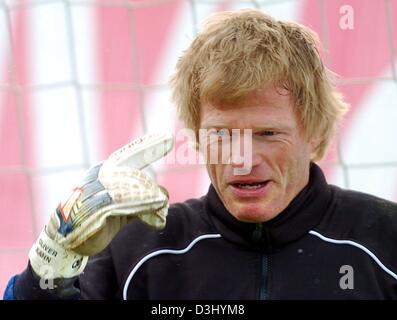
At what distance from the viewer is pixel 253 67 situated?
1453 millimetres

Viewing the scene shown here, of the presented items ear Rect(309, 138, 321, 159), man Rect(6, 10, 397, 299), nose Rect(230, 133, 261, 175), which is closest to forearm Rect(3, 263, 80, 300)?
man Rect(6, 10, 397, 299)

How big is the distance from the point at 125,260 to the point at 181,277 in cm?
10

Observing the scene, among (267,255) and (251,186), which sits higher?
(251,186)

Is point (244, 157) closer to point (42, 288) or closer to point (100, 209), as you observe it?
point (100, 209)

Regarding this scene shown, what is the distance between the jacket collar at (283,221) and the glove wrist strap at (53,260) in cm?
25

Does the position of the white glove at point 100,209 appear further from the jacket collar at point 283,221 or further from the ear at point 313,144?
the ear at point 313,144

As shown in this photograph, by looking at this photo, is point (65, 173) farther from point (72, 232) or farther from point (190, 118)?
point (72, 232)

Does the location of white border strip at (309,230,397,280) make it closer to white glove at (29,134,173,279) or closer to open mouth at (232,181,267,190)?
open mouth at (232,181,267,190)

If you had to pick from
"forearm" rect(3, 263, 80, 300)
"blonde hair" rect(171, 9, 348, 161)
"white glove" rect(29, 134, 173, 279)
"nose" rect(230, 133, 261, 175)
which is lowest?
"forearm" rect(3, 263, 80, 300)

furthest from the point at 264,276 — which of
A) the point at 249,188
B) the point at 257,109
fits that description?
the point at 257,109

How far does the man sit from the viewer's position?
140cm

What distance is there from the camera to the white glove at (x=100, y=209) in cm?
136

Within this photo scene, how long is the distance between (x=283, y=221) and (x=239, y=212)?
0.26ft

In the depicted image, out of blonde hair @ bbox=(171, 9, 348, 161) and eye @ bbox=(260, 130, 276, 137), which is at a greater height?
blonde hair @ bbox=(171, 9, 348, 161)
